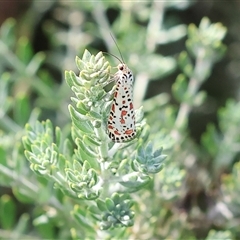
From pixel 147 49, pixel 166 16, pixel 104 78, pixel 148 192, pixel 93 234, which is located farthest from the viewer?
pixel 166 16

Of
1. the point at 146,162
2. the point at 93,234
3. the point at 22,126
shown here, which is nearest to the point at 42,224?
the point at 93,234

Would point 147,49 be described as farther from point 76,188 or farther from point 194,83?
point 76,188

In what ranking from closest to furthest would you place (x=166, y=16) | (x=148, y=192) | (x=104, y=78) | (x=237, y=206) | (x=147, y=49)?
1. (x=104, y=78)
2. (x=148, y=192)
3. (x=237, y=206)
4. (x=147, y=49)
5. (x=166, y=16)
